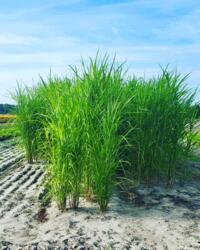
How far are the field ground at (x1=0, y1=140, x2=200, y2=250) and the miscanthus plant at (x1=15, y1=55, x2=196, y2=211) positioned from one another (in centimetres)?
23

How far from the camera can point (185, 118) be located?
20.4ft

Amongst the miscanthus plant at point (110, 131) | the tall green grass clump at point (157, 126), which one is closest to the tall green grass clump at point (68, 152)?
the miscanthus plant at point (110, 131)

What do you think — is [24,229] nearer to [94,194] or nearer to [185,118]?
[94,194]

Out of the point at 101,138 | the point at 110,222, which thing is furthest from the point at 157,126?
the point at 110,222

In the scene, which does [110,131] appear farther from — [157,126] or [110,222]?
[157,126]

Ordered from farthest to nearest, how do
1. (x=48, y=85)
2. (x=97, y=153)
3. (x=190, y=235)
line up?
(x=48, y=85) → (x=97, y=153) → (x=190, y=235)

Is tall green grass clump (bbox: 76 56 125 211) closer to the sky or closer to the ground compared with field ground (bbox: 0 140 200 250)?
closer to the sky

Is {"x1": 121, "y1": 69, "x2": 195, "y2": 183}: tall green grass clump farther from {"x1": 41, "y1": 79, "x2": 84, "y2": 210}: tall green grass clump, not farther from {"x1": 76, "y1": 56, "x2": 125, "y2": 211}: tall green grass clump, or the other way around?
{"x1": 41, "y1": 79, "x2": 84, "y2": 210}: tall green grass clump

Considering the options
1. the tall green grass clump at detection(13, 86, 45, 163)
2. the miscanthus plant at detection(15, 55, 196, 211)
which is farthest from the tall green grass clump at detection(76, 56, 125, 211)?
the tall green grass clump at detection(13, 86, 45, 163)

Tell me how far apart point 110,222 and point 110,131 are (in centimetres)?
82

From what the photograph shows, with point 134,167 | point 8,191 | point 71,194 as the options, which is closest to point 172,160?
point 134,167

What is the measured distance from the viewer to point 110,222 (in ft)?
15.3

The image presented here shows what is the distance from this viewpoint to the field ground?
4199 mm

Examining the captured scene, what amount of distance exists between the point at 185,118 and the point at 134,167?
2.76 feet
